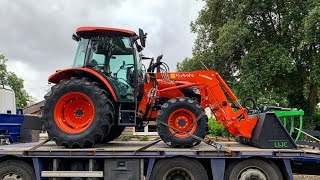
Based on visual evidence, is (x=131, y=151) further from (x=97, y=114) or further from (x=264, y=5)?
(x=264, y=5)

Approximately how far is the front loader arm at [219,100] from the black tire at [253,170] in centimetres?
84

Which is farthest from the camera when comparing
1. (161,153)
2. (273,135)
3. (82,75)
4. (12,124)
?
(12,124)

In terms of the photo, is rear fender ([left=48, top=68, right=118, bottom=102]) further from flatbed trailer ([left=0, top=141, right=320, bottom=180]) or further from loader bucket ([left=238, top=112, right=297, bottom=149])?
loader bucket ([left=238, top=112, right=297, bottom=149])

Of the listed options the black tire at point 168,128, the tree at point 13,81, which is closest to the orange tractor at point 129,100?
the black tire at point 168,128

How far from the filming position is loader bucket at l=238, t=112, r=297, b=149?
743cm

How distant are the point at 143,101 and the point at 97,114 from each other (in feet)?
3.86

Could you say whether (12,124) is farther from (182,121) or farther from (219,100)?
(219,100)

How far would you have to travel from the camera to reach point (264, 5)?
18.2 meters

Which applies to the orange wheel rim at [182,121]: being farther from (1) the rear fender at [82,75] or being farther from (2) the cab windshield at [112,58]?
(1) the rear fender at [82,75]

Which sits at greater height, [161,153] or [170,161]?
[161,153]

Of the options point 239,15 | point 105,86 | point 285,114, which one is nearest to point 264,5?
point 239,15

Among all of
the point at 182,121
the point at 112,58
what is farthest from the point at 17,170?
the point at 182,121

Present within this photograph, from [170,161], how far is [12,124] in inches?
193

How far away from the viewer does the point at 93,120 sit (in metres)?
7.44
